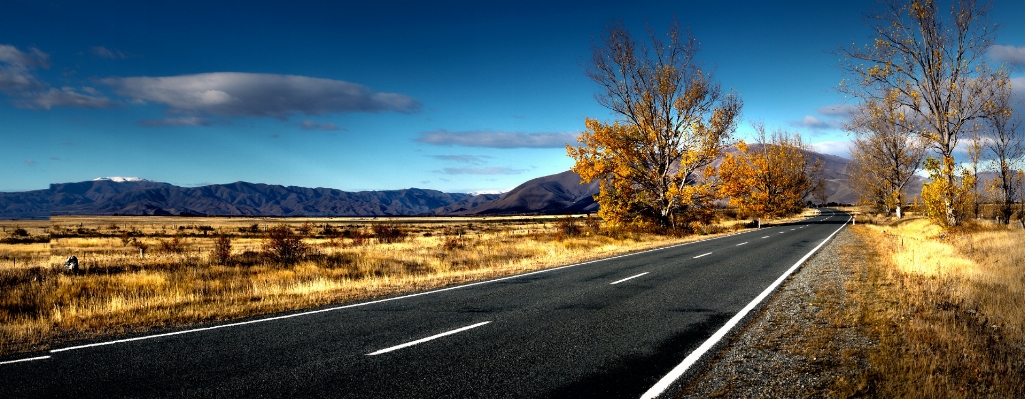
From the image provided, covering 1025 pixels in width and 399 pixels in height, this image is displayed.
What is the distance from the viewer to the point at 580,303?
8.83 metres

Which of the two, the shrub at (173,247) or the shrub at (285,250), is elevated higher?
the shrub at (285,250)

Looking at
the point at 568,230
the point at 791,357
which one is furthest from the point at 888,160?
the point at 791,357

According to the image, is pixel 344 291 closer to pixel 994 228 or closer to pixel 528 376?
pixel 528 376

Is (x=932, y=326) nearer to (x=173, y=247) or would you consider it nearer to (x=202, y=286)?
(x=202, y=286)

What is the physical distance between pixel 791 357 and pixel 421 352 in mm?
4388

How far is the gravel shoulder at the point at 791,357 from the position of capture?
4.55m

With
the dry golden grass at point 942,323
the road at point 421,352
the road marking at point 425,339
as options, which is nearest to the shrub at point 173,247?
the road at point 421,352

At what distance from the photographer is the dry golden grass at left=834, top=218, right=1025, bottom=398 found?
450 cm

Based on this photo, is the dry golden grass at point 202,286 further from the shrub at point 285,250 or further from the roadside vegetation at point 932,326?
the roadside vegetation at point 932,326

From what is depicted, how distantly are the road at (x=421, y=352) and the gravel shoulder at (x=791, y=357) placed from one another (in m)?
0.47

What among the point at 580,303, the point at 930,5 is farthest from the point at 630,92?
the point at 580,303

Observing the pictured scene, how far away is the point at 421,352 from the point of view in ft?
19.1

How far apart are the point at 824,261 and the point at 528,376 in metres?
13.1

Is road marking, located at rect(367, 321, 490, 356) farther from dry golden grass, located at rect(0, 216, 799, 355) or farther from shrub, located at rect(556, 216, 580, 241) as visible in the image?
shrub, located at rect(556, 216, 580, 241)
